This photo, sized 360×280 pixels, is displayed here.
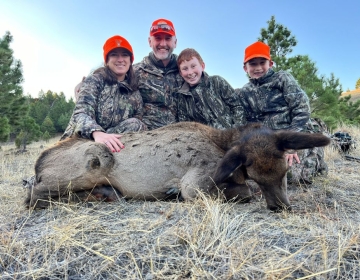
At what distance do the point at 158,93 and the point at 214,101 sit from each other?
1.28m

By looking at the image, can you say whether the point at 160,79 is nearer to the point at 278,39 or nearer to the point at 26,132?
the point at 278,39

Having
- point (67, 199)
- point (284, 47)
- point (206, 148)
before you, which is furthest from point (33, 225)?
Answer: point (284, 47)

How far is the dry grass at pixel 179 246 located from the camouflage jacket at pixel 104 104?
2380mm

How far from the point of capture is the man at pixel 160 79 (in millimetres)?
7039

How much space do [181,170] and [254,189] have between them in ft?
4.36

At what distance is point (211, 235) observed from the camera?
114 inches

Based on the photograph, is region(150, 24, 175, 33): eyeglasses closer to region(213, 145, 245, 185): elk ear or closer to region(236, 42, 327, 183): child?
region(236, 42, 327, 183): child

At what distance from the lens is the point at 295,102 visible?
20.5 feet

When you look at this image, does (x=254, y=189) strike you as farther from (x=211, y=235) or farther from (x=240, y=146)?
(x=211, y=235)

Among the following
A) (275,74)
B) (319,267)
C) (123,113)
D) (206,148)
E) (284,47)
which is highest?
(284,47)

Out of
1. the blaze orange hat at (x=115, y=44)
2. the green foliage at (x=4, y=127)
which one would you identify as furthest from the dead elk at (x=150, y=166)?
the green foliage at (x=4, y=127)

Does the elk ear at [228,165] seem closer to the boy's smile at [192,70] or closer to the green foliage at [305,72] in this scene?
the boy's smile at [192,70]

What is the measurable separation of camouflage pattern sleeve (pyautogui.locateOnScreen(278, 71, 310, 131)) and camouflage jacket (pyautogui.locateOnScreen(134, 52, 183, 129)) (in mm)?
2299

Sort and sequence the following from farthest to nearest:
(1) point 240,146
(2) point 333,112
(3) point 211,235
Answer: (2) point 333,112 < (1) point 240,146 < (3) point 211,235
